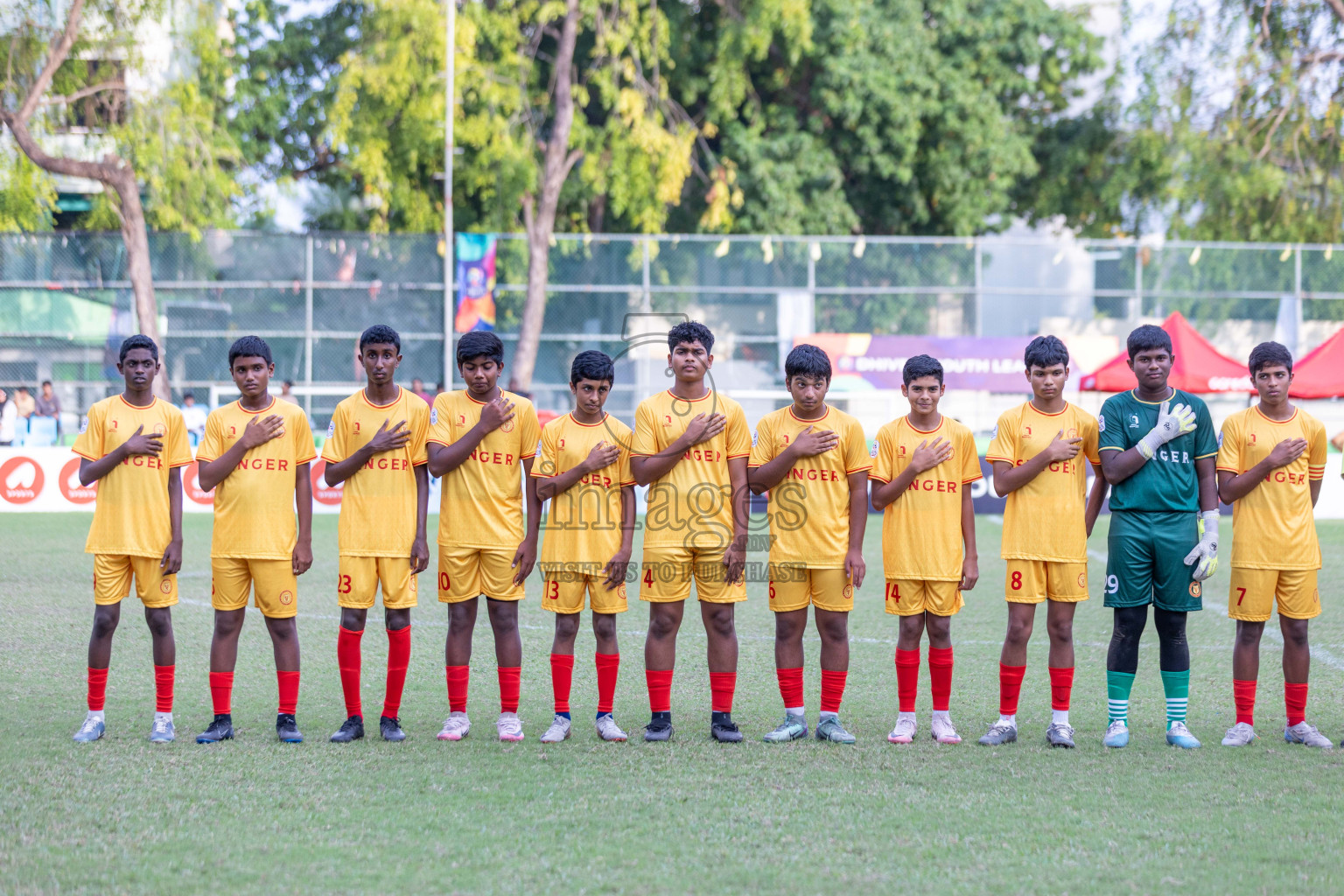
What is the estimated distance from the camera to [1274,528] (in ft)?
18.8

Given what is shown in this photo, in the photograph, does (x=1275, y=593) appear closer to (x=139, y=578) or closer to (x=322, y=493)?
(x=139, y=578)

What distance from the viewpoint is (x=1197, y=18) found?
22812 millimetres

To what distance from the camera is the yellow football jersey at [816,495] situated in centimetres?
563

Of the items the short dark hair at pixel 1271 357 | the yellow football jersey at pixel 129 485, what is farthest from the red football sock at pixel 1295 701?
the yellow football jersey at pixel 129 485

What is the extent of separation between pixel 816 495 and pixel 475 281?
53.1 ft

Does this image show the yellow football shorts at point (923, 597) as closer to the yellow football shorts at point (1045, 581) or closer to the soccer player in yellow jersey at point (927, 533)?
the soccer player in yellow jersey at point (927, 533)

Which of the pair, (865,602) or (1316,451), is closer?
(1316,451)

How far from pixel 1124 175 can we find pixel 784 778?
2302 centimetres

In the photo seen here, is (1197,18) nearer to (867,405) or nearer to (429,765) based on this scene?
(867,405)

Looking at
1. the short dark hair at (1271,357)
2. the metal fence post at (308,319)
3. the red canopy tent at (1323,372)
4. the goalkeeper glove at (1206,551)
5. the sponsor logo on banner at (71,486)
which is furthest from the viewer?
the metal fence post at (308,319)

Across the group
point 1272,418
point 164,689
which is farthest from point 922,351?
point 164,689

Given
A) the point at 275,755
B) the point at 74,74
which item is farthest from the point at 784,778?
the point at 74,74

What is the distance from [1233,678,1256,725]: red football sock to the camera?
5.67 metres

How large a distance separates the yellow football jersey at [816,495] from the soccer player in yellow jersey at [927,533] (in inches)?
6.7
